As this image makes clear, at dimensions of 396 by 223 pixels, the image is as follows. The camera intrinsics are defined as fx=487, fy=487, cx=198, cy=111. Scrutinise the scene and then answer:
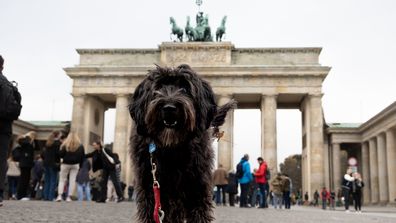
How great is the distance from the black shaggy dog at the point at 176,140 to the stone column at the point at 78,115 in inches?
1661

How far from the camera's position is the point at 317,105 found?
43.7m

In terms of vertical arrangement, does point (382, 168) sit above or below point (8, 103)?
above

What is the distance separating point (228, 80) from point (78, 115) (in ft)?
46.0

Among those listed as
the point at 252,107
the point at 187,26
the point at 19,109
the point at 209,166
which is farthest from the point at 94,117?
the point at 209,166

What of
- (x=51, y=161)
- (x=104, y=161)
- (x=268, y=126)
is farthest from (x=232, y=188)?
(x=268, y=126)

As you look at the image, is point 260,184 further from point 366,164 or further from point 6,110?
point 366,164

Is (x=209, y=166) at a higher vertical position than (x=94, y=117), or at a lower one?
lower

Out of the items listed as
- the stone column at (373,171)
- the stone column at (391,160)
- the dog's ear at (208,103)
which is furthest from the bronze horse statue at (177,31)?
the dog's ear at (208,103)

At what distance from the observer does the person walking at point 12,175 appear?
18.6 m

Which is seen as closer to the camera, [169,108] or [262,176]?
[169,108]

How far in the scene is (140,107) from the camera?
289 cm

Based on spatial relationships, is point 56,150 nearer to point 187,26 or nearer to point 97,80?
point 97,80

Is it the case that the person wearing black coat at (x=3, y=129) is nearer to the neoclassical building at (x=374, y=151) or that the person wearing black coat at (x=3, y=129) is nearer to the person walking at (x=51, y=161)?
the person walking at (x=51, y=161)

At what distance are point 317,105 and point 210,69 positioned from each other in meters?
Answer: 10.1
